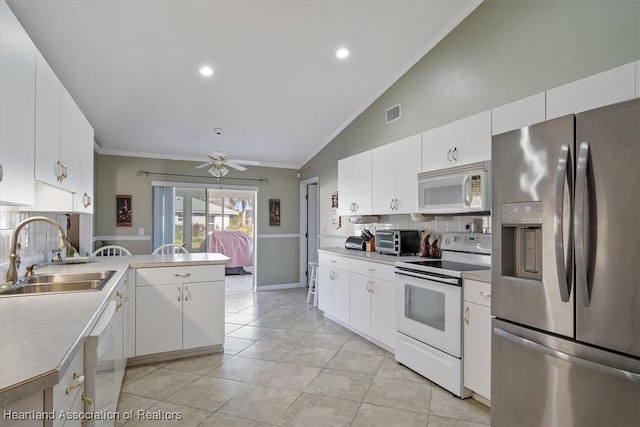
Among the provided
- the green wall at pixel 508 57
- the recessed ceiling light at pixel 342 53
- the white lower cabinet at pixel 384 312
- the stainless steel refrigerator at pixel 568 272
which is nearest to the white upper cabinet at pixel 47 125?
the stainless steel refrigerator at pixel 568 272

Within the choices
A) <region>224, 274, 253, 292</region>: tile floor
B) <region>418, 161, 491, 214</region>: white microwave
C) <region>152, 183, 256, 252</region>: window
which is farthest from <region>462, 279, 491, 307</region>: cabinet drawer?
<region>152, 183, 256, 252</region>: window

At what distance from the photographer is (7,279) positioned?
194cm

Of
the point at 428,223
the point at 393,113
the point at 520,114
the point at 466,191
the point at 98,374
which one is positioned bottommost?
the point at 98,374

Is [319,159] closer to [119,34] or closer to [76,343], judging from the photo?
[119,34]

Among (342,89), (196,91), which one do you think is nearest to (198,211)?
(196,91)

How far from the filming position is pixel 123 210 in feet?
17.7

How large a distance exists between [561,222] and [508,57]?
1902mm

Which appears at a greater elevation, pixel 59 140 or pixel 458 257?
pixel 59 140

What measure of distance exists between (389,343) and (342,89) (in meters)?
2.91

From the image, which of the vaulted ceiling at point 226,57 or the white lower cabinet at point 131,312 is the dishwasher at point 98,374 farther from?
the vaulted ceiling at point 226,57

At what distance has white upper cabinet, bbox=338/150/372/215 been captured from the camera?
407 cm

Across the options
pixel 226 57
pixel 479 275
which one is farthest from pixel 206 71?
pixel 479 275

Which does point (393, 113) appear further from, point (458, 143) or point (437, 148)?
point (458, 143)

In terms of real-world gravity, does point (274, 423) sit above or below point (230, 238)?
below
